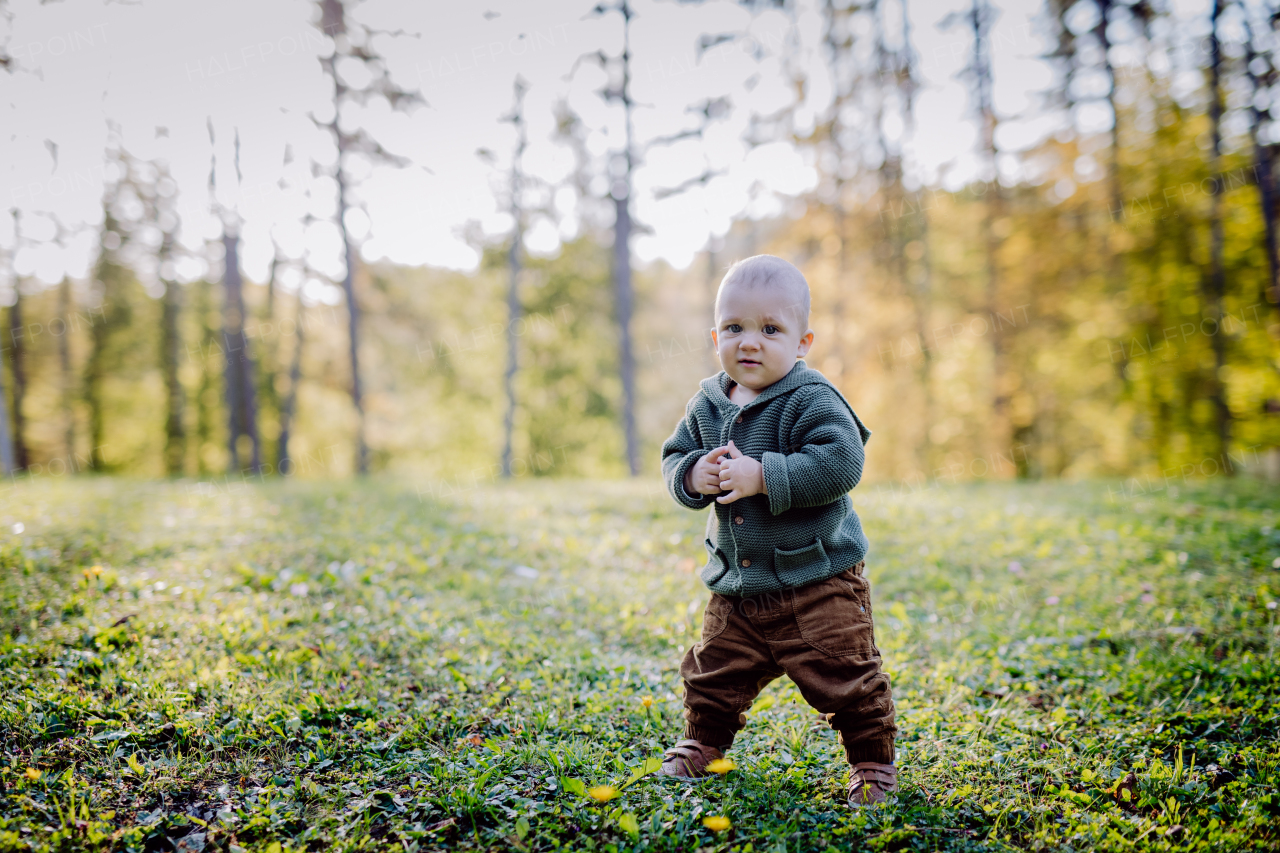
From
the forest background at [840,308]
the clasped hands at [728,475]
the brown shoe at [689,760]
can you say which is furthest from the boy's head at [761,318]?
the forest background at [840,308]

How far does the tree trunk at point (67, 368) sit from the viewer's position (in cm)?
2081

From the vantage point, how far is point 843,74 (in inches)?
602

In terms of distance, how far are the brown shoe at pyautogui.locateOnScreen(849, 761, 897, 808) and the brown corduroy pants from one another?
1.2 inches

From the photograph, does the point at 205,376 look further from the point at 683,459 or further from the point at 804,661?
the point at 804,661

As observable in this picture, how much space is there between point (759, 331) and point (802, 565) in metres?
0.85

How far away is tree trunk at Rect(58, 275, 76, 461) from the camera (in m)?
20.8

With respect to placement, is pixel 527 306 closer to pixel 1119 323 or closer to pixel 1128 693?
pixel 1119 323

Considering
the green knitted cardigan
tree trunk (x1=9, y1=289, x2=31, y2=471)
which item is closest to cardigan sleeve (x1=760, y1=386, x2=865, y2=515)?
the green knitted cardigan

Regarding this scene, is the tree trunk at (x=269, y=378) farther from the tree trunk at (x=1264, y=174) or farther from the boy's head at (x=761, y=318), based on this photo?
the tree trunk at (x=1264, y=174)

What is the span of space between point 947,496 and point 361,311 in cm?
1597

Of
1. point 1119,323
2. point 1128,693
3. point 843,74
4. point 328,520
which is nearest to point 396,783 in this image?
point 1128,693

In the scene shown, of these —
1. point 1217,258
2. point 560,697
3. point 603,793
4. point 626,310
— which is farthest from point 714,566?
point 626,310

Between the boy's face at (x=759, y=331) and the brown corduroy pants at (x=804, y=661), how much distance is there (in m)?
0.80

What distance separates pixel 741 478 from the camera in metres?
2.28
